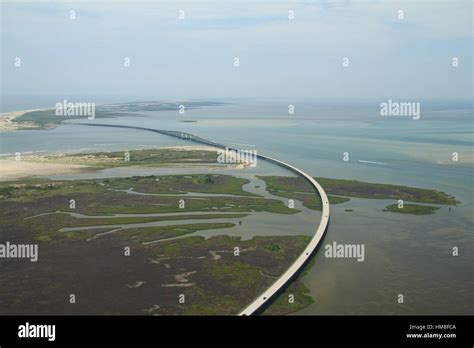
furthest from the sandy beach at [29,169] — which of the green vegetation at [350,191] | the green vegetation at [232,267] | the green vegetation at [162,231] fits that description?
the green vegetation at [232,267]

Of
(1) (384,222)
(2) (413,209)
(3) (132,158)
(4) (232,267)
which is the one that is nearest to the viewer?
(4) (232,267)

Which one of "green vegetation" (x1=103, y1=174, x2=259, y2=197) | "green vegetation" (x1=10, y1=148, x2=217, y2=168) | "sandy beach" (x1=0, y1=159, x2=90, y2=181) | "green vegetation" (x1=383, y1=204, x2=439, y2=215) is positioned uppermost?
"green vegetation" (x1=10, y1=148, x2=217, y2=168)

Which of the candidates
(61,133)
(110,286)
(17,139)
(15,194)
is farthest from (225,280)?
(61,133)

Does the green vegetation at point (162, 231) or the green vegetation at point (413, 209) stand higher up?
the green vegetation at point (413, 209)

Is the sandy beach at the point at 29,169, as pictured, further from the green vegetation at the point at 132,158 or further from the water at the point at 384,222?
the water at the point at 384,222

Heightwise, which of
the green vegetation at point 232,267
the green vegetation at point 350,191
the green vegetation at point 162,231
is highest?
the green vegetation at point 350,191

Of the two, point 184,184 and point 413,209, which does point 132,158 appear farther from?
point 413,209

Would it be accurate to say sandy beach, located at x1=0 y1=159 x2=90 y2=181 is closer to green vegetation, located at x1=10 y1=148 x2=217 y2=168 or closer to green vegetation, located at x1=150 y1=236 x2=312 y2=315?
green vegetation, located at x1=10 y1=148 x2=217 y2=168

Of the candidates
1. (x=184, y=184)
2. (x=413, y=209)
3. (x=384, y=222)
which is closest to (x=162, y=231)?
(x=184, y=184)

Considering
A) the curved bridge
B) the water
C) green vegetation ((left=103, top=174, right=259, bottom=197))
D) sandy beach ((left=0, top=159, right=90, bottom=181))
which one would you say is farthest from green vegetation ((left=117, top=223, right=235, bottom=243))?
sandy beach ((left=0, top=159, right=90, bottom=181))
